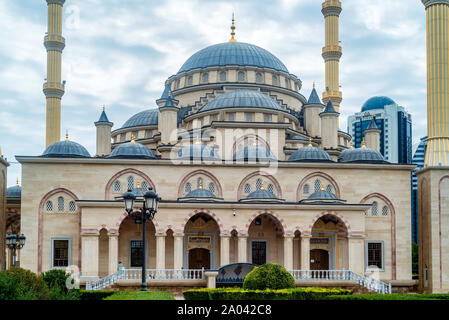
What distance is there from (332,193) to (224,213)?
20.1 ft

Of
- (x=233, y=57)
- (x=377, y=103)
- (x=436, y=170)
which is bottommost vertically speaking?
(x=436, y=170)

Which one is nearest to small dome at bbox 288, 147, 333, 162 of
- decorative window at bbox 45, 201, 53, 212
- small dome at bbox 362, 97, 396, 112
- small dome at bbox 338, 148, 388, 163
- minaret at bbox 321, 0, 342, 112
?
small dome at bbox 338, 148, 388, 163

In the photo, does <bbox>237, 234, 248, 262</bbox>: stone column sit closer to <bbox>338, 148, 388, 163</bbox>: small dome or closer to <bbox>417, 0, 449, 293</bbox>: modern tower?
<bbox>338, 148, 388, 163</bbox>: small dome

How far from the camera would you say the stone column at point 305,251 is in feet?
97.3

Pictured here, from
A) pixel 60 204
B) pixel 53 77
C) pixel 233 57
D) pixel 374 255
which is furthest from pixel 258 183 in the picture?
pixel 53 77

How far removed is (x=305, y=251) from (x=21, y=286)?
62.0 feet

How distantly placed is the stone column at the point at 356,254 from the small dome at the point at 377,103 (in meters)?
65.6

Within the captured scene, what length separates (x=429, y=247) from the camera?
104 ft

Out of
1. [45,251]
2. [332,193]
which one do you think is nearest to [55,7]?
[45,251]

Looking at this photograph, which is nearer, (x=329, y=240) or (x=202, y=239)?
(x=202, y=239)

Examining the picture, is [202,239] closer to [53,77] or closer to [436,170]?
[436,170]

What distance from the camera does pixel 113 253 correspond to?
28891mm

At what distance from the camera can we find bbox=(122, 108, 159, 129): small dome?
41469 mm
